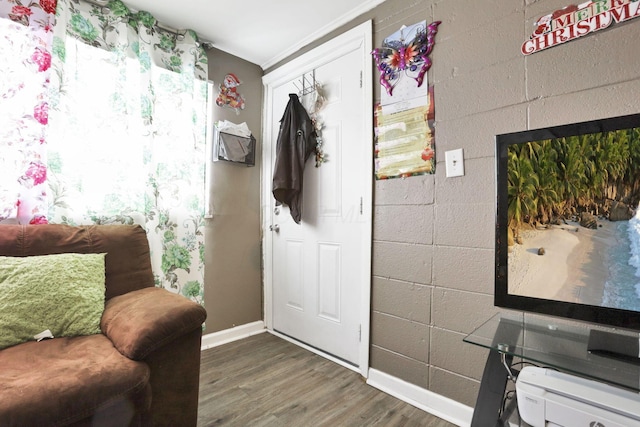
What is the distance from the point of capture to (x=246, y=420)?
5.06ft

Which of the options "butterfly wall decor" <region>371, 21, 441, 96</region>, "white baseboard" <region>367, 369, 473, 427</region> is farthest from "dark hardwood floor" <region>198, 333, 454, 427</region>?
"butterfly wall decor" <region>371, 21, 441, 96</region>

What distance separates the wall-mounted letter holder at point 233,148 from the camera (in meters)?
2.41

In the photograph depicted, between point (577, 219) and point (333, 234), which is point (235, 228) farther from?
point (577, 219)

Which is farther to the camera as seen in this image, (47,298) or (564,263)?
(47,298)

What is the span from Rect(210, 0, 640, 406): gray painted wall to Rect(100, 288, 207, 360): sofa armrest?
1106 mm

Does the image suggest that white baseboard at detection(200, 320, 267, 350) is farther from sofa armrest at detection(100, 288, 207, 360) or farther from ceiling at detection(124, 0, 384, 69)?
ceiling at detection(124, 0, 384, 69)

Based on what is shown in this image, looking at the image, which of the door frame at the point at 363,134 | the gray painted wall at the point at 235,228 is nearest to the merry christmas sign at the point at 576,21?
A: the door frame at the point at 363,134

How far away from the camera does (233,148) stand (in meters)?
2.48

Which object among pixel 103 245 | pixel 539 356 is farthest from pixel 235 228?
pixel 539 356

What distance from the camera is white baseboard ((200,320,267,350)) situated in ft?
7.80

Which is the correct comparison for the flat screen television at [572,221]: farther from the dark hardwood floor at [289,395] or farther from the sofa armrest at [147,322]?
the sofa armrest at [147,322]

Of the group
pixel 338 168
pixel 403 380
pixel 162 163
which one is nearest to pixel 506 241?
pixel 403 380

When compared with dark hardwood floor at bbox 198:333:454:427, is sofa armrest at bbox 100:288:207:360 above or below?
above

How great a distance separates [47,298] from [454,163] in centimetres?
200
